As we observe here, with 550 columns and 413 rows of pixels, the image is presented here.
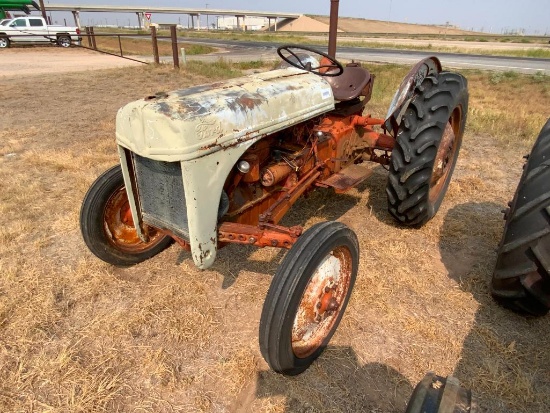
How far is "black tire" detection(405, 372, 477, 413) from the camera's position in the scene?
100cm

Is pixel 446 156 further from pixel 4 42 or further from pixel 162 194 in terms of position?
pixel 4 42

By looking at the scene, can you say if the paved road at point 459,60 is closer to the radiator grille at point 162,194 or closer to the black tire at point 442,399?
the radiator grille at point 162,194

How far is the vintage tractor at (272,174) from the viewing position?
1877 mm

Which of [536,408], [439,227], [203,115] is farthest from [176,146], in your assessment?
[439,227]

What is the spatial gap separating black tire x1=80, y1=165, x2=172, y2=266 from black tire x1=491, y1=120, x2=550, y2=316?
228 centimetres

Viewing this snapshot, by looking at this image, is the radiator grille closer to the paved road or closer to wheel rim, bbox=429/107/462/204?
wheel rim, bbox=429/107/462/204

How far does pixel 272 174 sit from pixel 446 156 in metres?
1.81

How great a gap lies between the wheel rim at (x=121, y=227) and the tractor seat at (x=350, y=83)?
178cm

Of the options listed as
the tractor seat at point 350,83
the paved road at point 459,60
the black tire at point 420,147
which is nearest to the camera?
the black tire at point 420,147

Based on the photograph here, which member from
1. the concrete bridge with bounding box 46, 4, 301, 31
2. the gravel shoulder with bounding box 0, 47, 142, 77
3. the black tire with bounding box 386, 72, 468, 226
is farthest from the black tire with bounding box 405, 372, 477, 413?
the concrete bridge with bounding box 46, 4, 301, 31

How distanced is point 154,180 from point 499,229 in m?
2.92

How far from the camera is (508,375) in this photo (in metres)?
2.05

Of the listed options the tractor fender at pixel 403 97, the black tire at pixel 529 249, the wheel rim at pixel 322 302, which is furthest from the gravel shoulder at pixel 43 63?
the black tire at pixel 529 249

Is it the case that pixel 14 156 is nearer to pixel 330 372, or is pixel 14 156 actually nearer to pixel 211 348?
pixel 211 348
